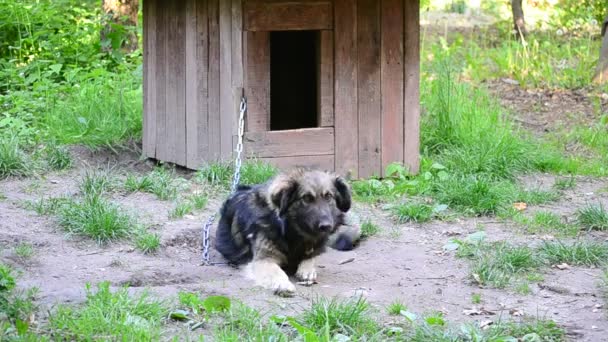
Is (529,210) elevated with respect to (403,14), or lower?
lower

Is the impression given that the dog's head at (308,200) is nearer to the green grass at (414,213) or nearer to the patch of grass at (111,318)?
the patch of grass at (111,318)

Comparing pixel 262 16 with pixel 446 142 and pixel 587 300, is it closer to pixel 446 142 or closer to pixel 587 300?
pixel 446 142

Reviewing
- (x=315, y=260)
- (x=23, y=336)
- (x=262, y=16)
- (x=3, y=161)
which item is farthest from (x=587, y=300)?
(x=3, y=161)

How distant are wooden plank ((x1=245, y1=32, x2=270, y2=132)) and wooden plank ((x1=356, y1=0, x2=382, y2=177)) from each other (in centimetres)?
91

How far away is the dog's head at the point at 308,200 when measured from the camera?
20.6 ft

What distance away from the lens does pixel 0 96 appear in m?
11.0

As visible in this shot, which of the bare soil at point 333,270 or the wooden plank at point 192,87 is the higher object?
the wooden plank at point 192,87

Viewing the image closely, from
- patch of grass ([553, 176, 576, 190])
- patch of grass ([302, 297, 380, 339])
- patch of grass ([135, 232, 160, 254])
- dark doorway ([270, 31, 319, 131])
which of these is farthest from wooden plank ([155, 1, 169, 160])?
patch of grass ([302, 297, 380, 339])

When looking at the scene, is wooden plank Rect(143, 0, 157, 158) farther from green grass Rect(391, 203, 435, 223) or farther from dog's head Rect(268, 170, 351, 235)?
dog's head Rect(268, 170, 351, 235)

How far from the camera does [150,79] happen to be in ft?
32.2

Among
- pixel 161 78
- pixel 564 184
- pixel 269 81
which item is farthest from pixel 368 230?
pixel 161 78

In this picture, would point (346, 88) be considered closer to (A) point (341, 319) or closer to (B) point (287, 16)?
(B) point (287, 16)

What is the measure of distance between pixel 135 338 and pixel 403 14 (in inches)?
208

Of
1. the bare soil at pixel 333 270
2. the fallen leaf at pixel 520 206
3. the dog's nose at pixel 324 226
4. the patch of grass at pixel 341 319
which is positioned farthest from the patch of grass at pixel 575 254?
the patch of grass at pixel 341 319
